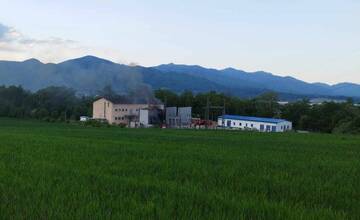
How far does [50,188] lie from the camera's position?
20.7 feet

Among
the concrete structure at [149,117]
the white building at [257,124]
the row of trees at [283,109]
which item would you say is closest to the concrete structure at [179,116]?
the concrete structure at [149,117]

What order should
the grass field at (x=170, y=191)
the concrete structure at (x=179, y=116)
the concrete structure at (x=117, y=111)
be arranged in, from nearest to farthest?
the grass field at (x=170, y=191) < the concrete structure at (x=179, y=116) < the concrete structure at (x=117, y=111)

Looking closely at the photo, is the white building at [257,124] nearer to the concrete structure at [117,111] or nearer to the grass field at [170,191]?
the concrete structure at [117,111]

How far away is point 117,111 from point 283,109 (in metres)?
31.4

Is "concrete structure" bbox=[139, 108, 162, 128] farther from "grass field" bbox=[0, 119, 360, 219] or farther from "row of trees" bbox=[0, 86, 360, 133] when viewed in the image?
"grass field" bbox=[0, 119, 360, 219]

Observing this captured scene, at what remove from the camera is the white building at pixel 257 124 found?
207ft

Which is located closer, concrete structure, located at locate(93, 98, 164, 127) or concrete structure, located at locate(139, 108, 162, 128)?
concrete structure, located at locate(139, 108, 162, 128)

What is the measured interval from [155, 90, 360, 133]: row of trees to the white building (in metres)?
8.73

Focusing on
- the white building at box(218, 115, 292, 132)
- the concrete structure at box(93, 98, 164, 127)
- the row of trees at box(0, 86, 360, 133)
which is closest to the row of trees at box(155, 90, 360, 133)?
the row of trees at box(0, 86, 360, 133)

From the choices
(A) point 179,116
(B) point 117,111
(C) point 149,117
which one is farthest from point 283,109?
(B) point 117,111

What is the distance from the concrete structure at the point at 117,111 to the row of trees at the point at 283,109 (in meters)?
9.48

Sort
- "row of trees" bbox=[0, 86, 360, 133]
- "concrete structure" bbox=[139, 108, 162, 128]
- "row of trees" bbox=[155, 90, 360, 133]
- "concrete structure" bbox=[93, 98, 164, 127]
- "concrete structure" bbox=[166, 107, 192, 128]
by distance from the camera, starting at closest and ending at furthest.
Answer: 1. "concrete structure" bbox=[139, 108, 162, 128]
2. "concrete structure" bbox=[166, 107, 192, 128]
3. "concrete structure" bbox=[93, 98, 164, 127]
4. "row of trees" bbox=[155, 90, 360, 133]
5. "row of trees" bbox=[0, 86, 360, 133]

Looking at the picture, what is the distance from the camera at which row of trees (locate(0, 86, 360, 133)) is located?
74.4 m

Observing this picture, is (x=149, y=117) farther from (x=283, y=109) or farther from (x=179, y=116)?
(x=283, y=109)
